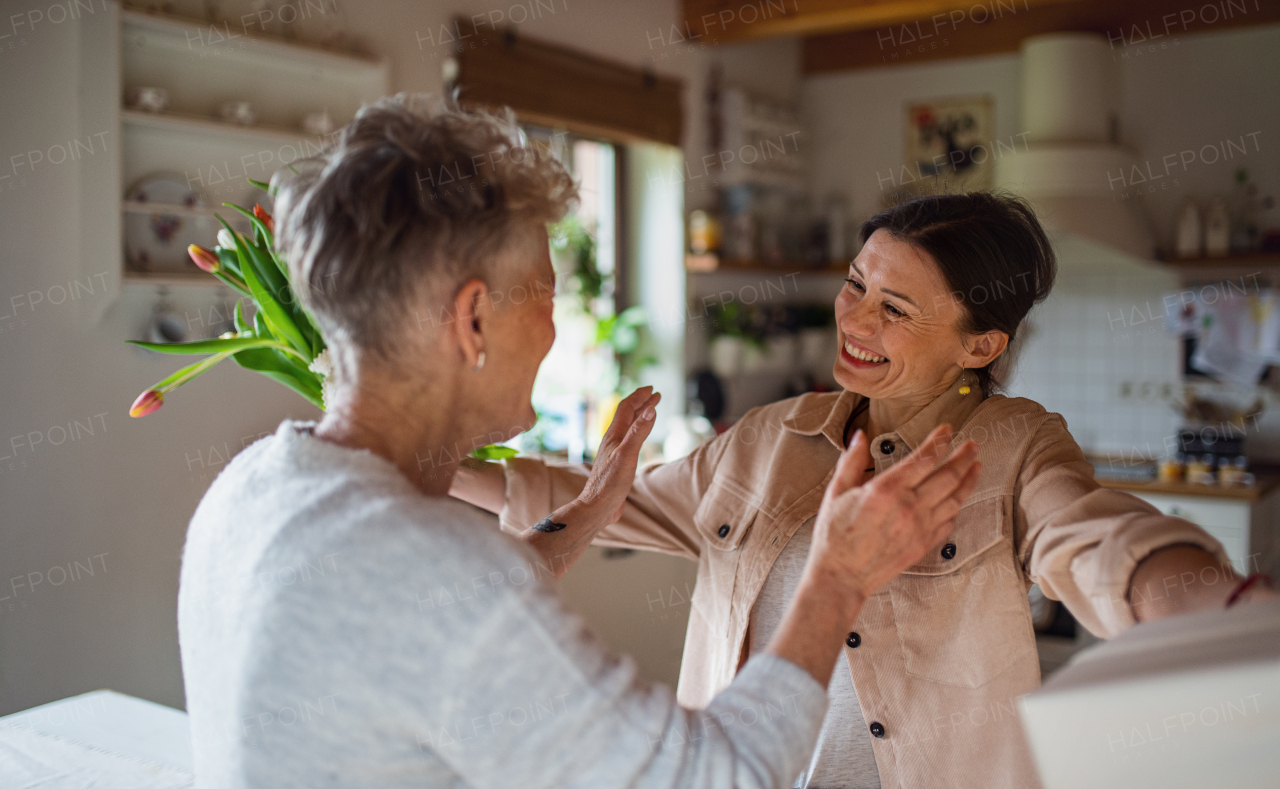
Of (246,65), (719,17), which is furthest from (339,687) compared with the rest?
(719,17)

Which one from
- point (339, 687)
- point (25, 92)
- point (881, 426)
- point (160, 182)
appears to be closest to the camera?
point (339, 687)

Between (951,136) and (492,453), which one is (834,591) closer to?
(492,453)

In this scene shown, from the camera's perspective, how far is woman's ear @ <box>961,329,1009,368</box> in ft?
4.30

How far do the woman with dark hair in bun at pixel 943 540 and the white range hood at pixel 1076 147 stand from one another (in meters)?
2.75

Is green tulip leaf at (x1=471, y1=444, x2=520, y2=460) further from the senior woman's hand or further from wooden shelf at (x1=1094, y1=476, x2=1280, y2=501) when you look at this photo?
wooden shelf at (x1=1094, y1=476, x2=1280, y2=501)

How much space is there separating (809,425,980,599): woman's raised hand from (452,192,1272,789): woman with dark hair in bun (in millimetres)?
184

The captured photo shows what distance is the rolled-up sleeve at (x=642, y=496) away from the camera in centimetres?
143

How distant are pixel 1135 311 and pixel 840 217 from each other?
1397 millimetres

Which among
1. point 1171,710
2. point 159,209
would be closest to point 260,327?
point 1171,710

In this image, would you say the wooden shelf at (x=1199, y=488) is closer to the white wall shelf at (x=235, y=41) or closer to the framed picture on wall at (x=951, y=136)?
the framed picture on wall at (x=951, y=136)

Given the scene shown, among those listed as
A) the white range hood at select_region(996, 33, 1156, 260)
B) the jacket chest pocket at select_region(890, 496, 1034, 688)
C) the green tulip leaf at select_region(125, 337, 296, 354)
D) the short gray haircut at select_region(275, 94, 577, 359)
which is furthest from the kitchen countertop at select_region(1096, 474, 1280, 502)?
the short gray haircut at select_region(275, 94, 577, 359)

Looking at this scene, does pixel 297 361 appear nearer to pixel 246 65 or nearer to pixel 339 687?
pixel 339 687

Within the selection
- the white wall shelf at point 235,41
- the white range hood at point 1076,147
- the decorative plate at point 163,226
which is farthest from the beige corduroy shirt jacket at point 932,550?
the white range hood at point 1076,147

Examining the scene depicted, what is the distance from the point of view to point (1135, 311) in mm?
4348
